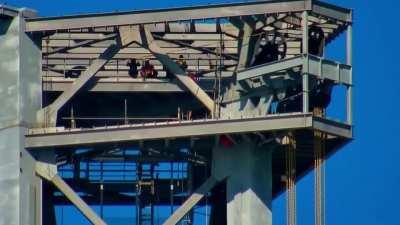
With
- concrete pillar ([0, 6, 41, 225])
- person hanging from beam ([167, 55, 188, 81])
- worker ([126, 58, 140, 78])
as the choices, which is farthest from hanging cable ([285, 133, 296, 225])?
concrete pillar ([0, 6, 41, 225])

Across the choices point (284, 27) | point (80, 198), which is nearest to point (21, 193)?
point (80, 198)

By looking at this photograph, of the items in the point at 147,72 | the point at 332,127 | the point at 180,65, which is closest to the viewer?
the point at 332,127

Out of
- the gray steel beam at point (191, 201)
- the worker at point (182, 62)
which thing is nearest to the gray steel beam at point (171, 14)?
the worker at point (182, 62)

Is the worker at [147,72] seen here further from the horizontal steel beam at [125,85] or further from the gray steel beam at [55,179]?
the gray steel beam at [55,179]

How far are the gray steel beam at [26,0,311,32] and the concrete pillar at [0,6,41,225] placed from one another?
1075mm

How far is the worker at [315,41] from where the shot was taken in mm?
99562

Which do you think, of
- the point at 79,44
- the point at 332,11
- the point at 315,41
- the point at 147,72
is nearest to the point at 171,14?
the point at 79,44

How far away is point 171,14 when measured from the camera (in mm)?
98500

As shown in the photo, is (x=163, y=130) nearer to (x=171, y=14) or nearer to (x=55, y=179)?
(x=171, y=14)

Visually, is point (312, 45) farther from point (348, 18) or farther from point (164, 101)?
point (164, 101)

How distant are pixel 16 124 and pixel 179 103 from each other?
7.15 meters

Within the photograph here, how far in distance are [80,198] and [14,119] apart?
3.40 m

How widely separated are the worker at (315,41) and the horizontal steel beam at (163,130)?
2777mm

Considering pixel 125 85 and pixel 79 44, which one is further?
pixel 125 85
